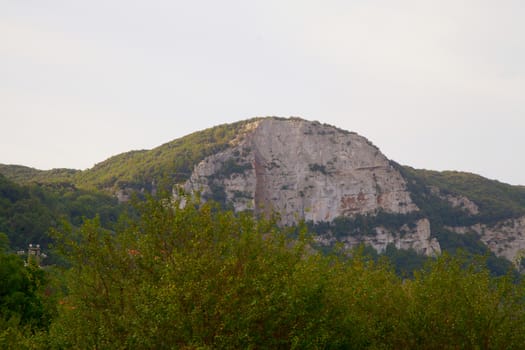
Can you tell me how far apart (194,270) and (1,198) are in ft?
340

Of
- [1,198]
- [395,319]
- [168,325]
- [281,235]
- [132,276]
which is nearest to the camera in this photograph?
[168,325]

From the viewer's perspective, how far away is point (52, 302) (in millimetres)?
32969

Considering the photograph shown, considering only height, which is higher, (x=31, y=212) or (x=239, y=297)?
(x=31, y=212)

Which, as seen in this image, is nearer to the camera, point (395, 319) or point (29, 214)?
point (395, 319)

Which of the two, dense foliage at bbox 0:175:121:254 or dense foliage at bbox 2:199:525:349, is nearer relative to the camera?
dense foliage at bbox 2:199:525:349

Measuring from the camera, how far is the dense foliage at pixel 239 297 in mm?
22094

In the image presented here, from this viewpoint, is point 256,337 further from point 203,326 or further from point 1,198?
point 1,198

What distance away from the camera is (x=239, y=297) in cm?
2297

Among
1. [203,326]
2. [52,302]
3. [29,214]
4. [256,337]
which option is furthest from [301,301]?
[29,214]

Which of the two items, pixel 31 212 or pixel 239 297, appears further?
pixel 31 212

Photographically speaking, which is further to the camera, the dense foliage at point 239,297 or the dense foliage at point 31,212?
the dense foliage at point 31,212

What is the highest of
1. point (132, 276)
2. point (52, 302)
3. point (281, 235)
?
point (281, 235)

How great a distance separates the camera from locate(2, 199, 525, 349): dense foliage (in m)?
22.1

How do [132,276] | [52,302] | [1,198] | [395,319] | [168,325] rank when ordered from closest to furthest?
[168,325], [132,276], [395,319], [52,302], [1,198]
